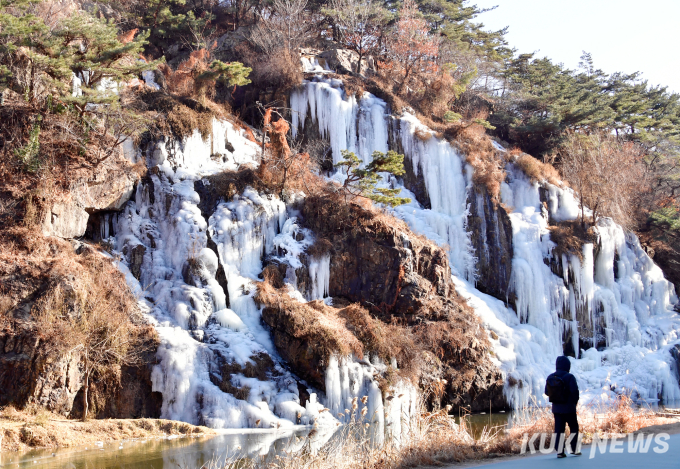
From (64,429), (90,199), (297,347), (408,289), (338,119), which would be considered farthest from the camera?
(338,119)

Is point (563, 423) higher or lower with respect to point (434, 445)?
higher

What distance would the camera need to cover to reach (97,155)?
662 inches

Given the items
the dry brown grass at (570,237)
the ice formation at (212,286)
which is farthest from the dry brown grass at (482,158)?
the ice formation at (212,286)

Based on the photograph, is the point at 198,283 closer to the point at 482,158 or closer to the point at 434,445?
the point at 434,445

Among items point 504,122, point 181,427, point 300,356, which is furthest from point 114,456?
point 504,122

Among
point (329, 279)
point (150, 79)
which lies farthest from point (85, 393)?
point (150, 79)

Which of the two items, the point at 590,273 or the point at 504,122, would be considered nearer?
the point at 590,273

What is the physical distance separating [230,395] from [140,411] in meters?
2.12

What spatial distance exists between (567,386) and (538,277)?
15.3 meters

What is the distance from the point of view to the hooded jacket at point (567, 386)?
279 inches

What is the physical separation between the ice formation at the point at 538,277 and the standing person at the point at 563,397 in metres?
11.2

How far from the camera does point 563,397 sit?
281 inches

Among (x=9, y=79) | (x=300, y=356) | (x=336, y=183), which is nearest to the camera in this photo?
(x=300, y=356)

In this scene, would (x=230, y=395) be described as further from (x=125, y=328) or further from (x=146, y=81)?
(x=146, y=81)
